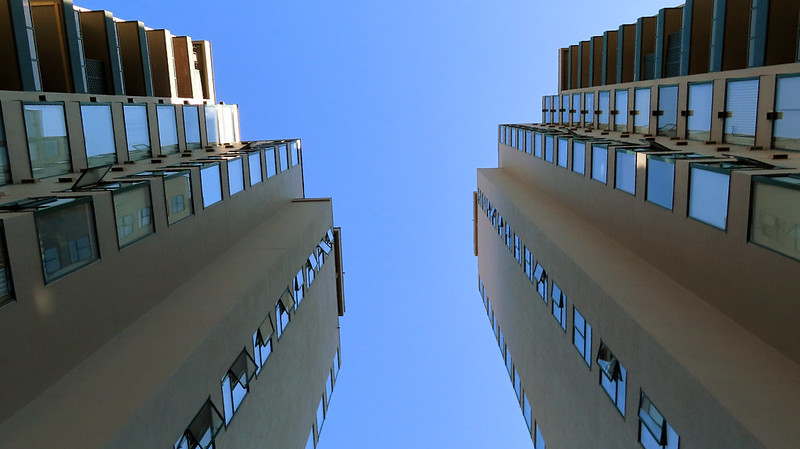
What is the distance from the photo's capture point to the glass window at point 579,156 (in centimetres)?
2592

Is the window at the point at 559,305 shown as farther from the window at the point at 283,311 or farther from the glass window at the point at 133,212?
the glass window at the point at 133,212

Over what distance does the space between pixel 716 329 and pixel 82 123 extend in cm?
1932

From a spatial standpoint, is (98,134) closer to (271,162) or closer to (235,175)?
(235,175)

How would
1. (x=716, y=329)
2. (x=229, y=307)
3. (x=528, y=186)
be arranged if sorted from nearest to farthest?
1. (x=716, y=329)
2. (x=229, y=307)
3. (x=528, y=186)

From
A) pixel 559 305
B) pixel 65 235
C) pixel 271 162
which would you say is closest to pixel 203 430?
pixel 65 235

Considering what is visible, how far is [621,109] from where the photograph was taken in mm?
29047

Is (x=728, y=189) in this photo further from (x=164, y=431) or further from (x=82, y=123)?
(x=82, y=123)

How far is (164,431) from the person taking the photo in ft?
42.1

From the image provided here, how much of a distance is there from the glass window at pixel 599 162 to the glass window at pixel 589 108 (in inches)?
427

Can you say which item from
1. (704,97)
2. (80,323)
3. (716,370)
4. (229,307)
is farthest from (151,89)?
(716,370)

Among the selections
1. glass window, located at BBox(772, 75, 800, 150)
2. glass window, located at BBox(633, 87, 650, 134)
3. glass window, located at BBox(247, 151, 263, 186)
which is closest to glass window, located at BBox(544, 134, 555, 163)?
glass window, located at BBox(633, 87, 650, 134)

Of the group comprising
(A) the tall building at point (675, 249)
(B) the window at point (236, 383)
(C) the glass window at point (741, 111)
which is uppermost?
(C) the glass window at point (741, 111)

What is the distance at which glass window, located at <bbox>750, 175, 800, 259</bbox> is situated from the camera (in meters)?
11.3

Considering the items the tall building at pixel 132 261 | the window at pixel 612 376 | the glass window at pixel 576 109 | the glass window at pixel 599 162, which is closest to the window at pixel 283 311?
the tall building at pixel 132 261
